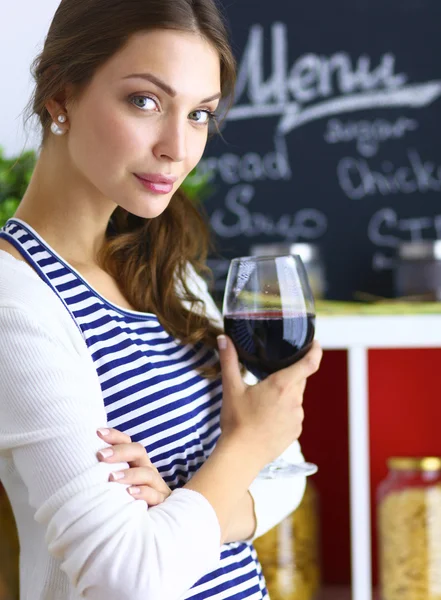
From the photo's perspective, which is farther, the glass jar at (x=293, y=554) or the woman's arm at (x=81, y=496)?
the glass jar at (x=293, y=554)

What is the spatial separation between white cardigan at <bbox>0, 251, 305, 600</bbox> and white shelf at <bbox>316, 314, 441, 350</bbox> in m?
0.84

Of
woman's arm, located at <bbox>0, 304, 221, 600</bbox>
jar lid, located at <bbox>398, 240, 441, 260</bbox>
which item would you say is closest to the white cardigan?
woman's arm, located at <bbox>0, 304, 221, 600</bbox>

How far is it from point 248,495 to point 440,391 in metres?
1.01

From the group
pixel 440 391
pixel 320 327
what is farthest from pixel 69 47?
pixel 440 391

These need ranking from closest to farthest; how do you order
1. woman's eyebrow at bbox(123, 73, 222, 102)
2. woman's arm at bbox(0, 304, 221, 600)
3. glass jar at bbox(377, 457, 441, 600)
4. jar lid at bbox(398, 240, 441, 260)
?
woman's arm at bbox(0, 304, 221, 600), woman's eyebrow at bbox(123, 73, 222, 102), glass jar at bbox(377, 457, 441, 600), jar lid at bbox(398, 240, 441, 260)

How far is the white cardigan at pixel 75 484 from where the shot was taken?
0.82 metres

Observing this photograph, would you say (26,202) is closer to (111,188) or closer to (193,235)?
(111,188)

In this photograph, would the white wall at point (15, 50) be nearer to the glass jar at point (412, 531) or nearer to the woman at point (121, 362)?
the woman at point (121, 362)

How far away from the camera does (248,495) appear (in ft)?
3.89

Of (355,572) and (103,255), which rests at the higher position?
(103,255)

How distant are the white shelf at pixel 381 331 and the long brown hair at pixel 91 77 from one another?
0.40 meters

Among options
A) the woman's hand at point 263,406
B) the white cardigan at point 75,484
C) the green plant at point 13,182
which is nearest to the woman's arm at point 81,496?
the white cardigan at point 75,484

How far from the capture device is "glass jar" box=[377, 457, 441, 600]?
5.41 feet

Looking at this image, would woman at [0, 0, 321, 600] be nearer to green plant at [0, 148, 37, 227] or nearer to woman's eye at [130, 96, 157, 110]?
woman's eye at [130, 96, 157, 110]
